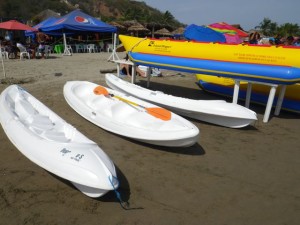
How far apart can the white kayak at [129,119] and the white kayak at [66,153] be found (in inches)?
31.5

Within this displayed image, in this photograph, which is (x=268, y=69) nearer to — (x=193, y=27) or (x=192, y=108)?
(x=192, y=108)

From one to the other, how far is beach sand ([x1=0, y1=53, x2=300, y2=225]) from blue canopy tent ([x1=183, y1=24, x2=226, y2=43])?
388 cm

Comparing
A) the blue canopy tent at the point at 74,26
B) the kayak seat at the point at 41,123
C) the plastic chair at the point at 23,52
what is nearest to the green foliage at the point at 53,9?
the blue canopy tent at the point at 74,26

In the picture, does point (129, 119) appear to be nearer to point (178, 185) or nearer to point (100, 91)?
point (100, 91)

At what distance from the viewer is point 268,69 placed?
14.2ft

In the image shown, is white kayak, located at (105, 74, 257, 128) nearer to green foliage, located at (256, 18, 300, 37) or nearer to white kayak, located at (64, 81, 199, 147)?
white kayak, located at (64, 81, 199, 147)

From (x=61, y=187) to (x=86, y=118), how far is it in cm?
178

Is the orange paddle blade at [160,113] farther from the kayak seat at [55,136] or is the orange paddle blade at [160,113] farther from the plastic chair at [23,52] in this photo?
the plastic chair at [23,52]

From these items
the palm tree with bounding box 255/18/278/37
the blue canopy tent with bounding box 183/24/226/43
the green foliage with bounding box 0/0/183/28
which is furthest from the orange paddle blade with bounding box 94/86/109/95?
the palm tree with bounding box 255/18/278/37

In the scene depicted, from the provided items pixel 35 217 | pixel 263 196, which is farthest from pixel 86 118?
pixel 263 196

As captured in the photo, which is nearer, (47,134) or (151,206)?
(151,206)

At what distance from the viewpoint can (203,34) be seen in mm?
7191

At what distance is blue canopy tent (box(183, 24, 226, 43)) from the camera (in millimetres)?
7172

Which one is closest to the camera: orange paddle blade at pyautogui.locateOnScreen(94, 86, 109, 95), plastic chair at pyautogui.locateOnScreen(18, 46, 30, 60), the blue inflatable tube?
the blue inflatable tube
